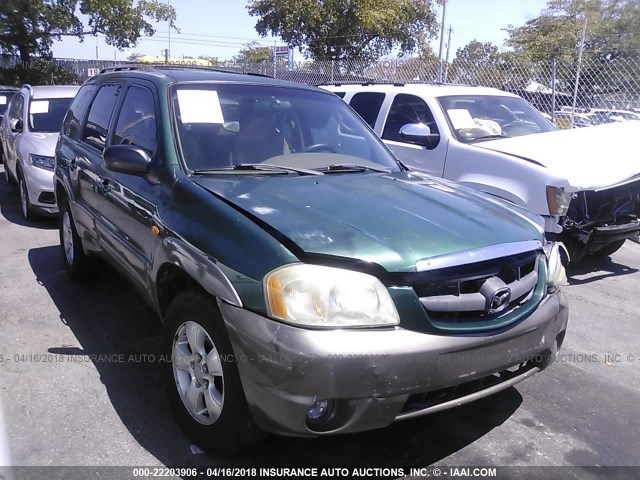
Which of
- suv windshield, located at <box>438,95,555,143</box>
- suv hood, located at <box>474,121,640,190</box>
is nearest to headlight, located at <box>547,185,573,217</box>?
suv hood, located at <box>474,121,640,190</box>

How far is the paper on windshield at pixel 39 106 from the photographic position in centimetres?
826

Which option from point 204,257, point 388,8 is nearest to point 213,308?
point 204,257

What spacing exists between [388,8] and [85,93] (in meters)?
25.8

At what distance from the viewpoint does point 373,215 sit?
2.80 meters

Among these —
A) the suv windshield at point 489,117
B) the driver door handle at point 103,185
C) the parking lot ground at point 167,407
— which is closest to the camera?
the parking lot ground at point 167,407

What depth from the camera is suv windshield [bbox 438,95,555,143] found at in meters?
6.29

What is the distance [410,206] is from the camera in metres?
2.99

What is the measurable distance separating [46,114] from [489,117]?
6.16 meters

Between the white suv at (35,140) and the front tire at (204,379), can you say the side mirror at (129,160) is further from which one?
the white suv at (35,140)

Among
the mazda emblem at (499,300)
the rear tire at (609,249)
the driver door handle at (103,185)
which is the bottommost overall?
the rear tire at (609,249)

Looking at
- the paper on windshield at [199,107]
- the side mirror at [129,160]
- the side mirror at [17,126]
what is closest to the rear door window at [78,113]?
the paper on windshield at [199,107]

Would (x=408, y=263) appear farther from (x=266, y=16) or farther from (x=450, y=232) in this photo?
(x=266, y=16)

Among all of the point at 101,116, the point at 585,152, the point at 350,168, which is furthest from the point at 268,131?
the point at 585,152

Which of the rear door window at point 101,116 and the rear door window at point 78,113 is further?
the rear door window at point 78,113
